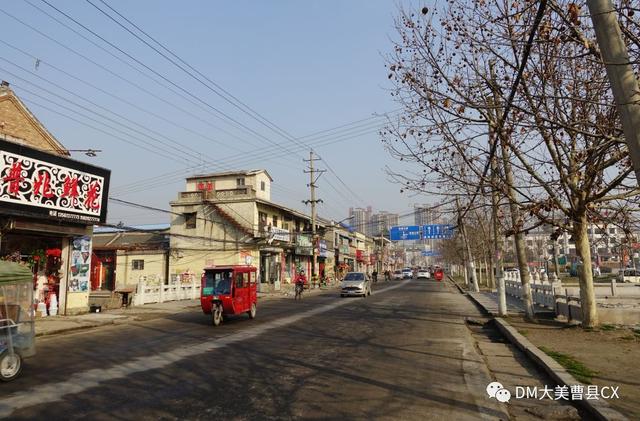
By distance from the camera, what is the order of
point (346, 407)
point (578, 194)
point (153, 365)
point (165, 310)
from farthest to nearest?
point (165, 310)
point (578, 194)
point (153, 365)
point (346, 407)

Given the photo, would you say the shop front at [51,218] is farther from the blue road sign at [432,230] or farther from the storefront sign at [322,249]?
the storefront sign at [322,249]

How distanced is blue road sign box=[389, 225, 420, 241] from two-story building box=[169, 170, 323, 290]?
Result: 12.2 meters

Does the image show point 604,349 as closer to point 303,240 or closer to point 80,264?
point 80,264

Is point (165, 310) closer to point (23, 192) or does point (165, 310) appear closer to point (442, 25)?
point (23, 192)

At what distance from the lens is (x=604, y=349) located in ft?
32.9

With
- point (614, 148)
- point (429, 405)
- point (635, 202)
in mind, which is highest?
point (614, 148)

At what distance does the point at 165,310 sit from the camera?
882 inches

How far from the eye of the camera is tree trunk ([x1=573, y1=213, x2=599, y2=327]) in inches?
516

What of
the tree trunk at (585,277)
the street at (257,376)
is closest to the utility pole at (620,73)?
the street at (257,376)

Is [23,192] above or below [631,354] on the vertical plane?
above

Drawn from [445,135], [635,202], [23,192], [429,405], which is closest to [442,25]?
[445,135]

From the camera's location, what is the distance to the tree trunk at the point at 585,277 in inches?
516

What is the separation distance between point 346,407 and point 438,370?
3.05m

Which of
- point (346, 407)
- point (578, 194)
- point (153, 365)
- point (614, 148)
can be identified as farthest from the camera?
point (578, 194)
